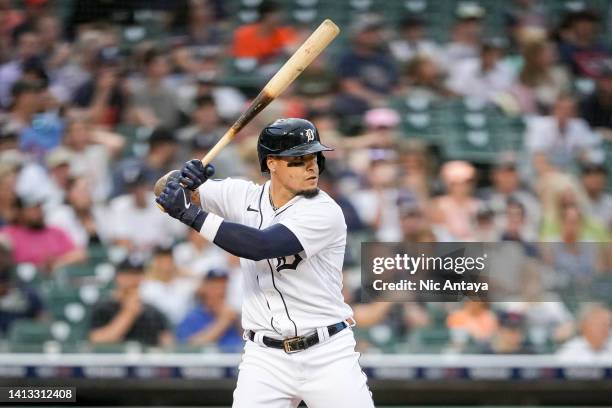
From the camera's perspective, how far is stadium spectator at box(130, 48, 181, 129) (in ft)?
23.2

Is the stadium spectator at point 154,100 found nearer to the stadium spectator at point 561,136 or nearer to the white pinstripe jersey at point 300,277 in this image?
the stadium spectator at point 561,136

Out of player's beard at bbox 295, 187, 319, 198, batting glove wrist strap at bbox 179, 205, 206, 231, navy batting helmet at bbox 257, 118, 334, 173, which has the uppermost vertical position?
navy batting helmet at bbox 257, 118, 334, 173

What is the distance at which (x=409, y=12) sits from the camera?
7.85 meters

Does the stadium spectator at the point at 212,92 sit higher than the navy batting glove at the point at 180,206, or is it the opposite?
the navy batting glove at the point at 180,206

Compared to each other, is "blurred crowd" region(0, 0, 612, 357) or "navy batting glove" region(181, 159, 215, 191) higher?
"navy batting glove" region(181, 159, 215, 191)

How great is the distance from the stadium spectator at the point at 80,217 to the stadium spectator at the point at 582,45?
334 centimetres

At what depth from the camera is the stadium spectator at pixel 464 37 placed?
7539 millimetres

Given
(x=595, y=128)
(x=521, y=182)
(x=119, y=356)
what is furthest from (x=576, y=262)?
(x=119, y=356)

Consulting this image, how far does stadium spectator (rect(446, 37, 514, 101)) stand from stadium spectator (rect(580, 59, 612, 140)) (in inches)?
21.0

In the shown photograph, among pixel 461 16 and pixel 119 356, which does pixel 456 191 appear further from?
pixel 119 356

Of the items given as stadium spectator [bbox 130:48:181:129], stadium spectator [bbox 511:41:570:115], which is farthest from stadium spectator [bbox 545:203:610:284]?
stadium spectator [bbox 130:48:181:129]

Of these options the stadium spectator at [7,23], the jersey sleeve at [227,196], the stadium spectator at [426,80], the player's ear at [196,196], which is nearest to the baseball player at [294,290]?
the jersey sleeve at [227,196]

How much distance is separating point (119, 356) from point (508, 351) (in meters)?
2.21

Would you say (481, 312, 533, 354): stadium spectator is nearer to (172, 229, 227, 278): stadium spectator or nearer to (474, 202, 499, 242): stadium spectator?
(474, 202, 499, 242): stadium spectator
